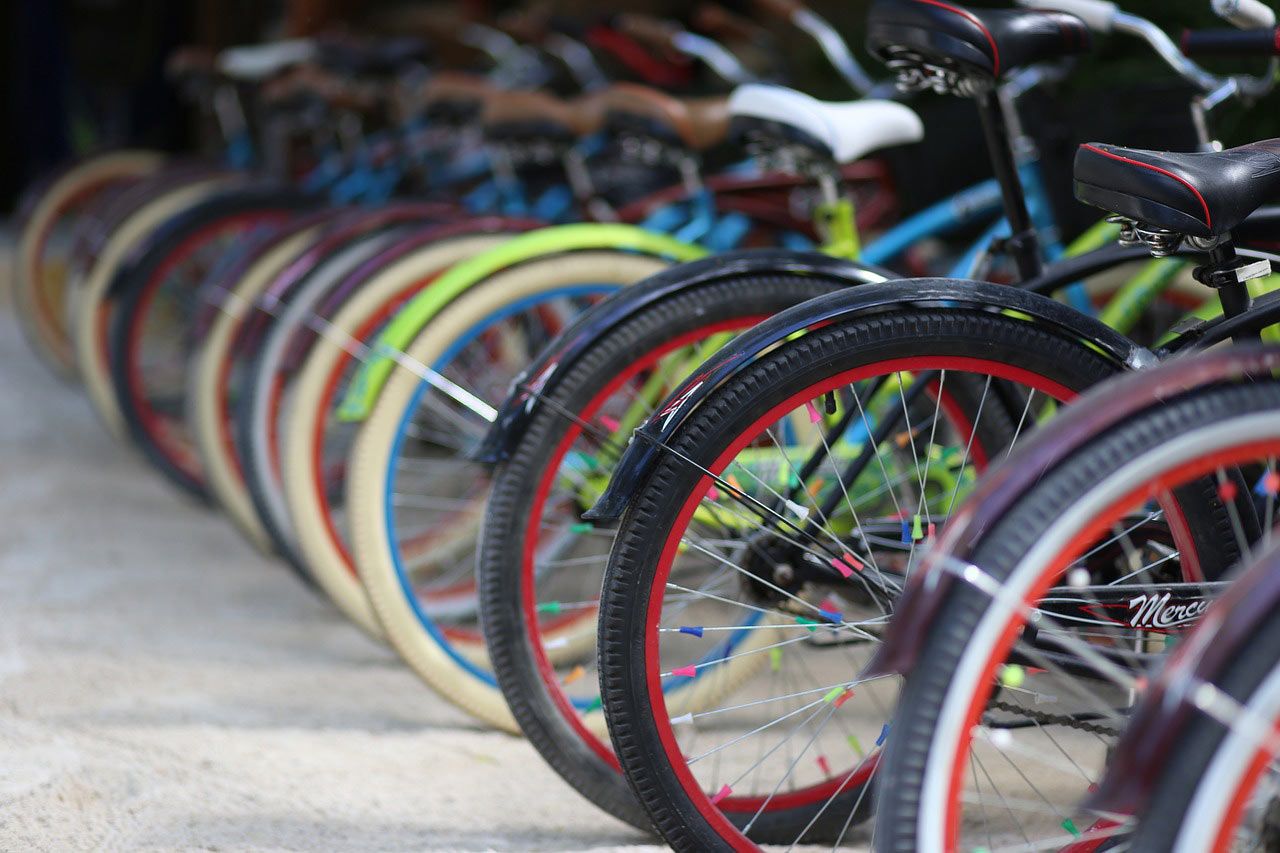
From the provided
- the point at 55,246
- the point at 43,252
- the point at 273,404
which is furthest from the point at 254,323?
the point at 55,246

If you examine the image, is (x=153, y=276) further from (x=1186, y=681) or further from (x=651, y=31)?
(x=1186, y=681)

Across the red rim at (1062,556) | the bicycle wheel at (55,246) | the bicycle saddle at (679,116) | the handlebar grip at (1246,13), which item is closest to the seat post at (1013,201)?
the handlebar grip at (1246,13)

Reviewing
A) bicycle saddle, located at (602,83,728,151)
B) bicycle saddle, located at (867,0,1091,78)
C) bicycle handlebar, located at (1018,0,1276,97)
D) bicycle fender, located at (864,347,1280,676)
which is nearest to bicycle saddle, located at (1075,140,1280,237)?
A: bicycle fender, located at (864,347,1280,676)

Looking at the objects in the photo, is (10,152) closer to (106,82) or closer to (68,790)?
(106,82)

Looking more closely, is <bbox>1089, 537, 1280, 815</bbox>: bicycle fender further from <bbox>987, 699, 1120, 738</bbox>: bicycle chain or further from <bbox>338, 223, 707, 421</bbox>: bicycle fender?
<bbox>338, 223, 707, 421</bbox>: bicycle fender

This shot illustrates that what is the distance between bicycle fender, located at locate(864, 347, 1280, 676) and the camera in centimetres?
141

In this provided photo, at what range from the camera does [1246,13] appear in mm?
2324

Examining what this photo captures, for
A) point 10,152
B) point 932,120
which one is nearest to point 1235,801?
point 932,120

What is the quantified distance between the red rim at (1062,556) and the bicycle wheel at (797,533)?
0.45 m

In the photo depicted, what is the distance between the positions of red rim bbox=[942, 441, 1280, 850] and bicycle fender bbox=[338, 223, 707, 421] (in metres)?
1.48

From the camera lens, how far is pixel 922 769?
1401 mm

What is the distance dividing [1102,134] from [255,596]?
7.67ft

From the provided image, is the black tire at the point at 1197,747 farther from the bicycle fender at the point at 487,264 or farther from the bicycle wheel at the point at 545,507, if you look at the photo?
the bicycle fender at the point at 487,264

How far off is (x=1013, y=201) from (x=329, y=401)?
1.53m
